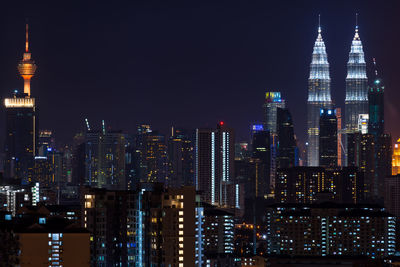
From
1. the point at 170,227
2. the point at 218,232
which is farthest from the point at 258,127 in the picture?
the point at 170,227

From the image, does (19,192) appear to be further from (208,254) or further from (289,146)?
(289,146)

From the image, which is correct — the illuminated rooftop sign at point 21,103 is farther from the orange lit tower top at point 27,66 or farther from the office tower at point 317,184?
the office tower at point 317,184

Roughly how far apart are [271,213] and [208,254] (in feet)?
48.6

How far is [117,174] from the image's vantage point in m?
103

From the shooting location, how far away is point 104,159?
107m

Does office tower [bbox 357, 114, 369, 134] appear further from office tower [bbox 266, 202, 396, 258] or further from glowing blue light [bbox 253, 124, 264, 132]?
office tower [bbox 266, 202, 396, 258]

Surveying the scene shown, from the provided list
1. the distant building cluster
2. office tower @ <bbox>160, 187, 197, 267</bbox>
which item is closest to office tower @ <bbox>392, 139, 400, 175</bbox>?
the distant building cluster

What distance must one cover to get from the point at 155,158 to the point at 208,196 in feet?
30.0

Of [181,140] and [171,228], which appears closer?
[171,228]

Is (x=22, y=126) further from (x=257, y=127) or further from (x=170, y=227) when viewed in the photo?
(x=170, y=227)

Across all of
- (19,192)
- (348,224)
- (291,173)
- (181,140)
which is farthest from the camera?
(181,140)

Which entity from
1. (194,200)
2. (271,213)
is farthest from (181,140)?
(194,200)

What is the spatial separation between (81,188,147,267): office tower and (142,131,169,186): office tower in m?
50.4

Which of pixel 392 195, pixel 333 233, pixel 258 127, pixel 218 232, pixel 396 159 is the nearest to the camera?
pixel 218 232
